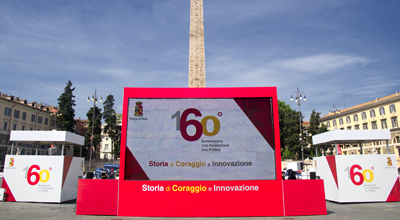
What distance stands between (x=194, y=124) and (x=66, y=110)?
1848 inches

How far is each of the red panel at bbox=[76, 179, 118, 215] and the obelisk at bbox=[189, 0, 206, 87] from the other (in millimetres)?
8709

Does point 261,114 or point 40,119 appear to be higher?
point 40,119

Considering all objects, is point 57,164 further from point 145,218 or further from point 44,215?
point 145,218

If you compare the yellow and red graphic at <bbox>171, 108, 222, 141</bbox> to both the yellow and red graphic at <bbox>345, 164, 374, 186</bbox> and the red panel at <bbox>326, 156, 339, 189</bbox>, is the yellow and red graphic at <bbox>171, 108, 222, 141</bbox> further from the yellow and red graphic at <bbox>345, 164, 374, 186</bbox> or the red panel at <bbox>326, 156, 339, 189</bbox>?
the yellow and red graphic at <bbox>345, 164, 374, 186</bbox>

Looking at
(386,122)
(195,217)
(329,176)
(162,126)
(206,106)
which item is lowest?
(195,217)

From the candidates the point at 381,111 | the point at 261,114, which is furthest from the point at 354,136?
the point at 381,111

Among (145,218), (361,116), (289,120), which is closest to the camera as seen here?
(145,218)

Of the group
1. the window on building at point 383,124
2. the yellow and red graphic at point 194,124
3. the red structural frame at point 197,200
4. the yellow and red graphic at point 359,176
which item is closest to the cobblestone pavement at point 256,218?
the red structural frame at point 197,200

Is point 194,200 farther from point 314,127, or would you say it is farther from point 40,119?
point 40,119

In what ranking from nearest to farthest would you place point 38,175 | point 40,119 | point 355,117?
point 38,175 < point 40,119 < point 355,117

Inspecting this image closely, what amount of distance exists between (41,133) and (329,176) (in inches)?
592

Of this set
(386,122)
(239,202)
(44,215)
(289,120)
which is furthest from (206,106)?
(386,122)

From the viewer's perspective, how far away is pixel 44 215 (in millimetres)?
9922

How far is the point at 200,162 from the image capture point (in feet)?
32.2
